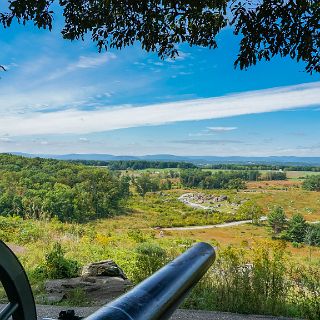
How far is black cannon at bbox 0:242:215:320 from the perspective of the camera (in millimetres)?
773

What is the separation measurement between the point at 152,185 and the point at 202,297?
7162 centimetres

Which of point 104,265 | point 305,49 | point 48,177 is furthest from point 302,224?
point 305,49

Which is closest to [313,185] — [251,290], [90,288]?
[90,288]

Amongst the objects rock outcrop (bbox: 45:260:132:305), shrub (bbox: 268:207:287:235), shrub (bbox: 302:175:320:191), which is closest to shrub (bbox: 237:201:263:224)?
shrub (bbox: 268:207:287:235)

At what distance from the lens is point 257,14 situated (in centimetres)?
424

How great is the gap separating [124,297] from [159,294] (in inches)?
4.1

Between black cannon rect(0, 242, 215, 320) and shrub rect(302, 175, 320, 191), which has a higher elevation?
black cannon rect(0, 242, 215, 320)

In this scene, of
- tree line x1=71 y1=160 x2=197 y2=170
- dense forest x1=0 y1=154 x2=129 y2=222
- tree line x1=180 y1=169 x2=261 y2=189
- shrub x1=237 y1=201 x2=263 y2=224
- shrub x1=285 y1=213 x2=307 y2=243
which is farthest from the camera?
tree line x1=71 y1=160 x2=197 y2=170

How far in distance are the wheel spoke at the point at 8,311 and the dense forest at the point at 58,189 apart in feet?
74.4

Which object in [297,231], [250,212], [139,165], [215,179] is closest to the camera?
[297,231]

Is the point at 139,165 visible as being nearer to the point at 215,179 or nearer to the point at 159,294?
the point at 215,179

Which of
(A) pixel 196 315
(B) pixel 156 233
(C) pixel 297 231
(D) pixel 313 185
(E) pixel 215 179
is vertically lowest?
(C) pixel 297 231

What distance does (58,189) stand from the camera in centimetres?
3444

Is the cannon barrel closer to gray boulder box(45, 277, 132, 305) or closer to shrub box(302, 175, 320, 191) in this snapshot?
gray boulder box(45, 277, 132, 305)
